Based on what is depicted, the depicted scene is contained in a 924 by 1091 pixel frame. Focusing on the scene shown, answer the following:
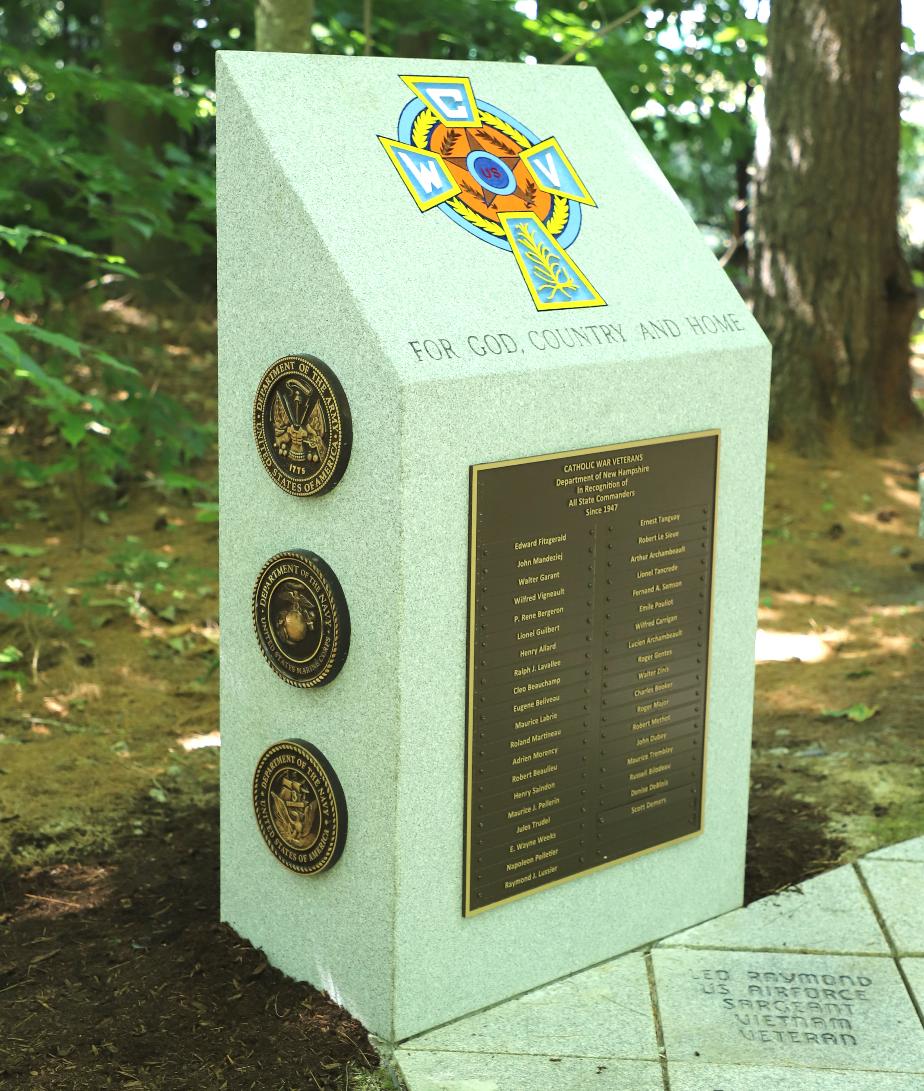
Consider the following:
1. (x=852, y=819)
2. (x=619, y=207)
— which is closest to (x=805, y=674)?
(x=852, y=819)

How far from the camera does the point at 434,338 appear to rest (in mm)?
3199

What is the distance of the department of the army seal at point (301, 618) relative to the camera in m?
3.38

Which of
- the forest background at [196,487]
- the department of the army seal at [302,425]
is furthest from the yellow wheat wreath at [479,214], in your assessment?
the forest background at [196,487]

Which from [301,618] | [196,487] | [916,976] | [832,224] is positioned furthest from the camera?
[832,224]

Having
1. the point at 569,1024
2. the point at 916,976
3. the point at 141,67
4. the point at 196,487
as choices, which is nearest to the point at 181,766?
the point at 569,1024

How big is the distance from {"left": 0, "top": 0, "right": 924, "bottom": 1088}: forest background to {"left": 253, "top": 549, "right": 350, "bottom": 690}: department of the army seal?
918mm

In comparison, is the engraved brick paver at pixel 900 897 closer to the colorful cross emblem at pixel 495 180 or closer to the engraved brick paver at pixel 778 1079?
the engraved brick paver at pixel 778 1079

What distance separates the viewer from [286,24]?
5.82 m

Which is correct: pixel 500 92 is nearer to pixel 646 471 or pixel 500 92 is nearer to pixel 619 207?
pixel 619 207

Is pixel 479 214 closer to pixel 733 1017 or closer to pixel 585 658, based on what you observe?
pixel 585 658

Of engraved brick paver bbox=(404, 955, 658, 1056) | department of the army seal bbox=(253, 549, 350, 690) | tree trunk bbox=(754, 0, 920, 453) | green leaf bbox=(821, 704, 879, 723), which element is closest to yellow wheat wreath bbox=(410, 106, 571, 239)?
department of the army seal bbox=(253, 549, 350, 690)

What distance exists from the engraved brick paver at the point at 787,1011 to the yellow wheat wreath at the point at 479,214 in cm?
208

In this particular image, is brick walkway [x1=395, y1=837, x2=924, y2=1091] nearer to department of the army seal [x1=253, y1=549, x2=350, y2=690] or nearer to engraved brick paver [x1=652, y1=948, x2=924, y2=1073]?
engraved brick paver [x1=652, y1=948, x2=924, y2=1073]

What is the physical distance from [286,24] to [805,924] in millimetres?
4122
